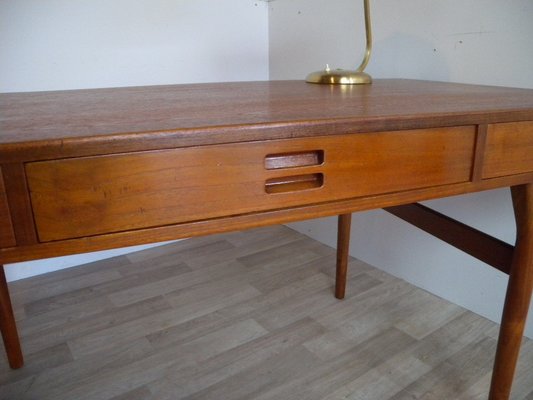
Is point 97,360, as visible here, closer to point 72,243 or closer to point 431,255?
point 72,243

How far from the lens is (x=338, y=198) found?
59cm

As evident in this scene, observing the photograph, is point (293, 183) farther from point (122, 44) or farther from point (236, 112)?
point (122, 44)

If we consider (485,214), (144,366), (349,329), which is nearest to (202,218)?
(144,366)

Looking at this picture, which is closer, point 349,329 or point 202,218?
point 202,218

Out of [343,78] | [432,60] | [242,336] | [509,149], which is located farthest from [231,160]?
[432,60]

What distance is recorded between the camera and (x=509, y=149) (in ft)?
2.33

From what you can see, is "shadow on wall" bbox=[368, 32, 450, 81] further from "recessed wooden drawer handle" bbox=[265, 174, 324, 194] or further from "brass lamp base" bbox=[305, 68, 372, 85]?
"recessed wooden drawer handle" bbox=[265, 174, 324, 194]

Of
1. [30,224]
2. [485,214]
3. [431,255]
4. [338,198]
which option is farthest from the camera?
[431,255]

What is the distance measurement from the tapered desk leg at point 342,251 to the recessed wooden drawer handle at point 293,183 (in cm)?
76

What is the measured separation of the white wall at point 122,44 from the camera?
56.3 inches

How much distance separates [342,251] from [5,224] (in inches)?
41.9

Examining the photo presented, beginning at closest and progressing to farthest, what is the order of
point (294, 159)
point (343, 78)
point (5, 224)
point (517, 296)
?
point (5, 224)
point (294, 159)
point (517, 296)
point (343, 78)

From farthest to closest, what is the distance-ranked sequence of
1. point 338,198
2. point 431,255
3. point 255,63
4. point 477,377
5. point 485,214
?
point 255,63
point 431,255
point 485,214
point 477,377
point 338,198

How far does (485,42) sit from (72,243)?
1145mm
